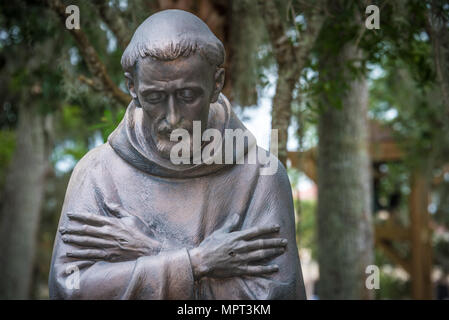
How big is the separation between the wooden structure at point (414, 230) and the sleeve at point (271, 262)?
20.3ft

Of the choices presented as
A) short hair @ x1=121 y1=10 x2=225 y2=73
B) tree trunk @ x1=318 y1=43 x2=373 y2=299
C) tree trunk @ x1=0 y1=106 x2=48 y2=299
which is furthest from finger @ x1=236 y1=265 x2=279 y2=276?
tree trunk @ x1=0 y1=106 x2=48 y2=299

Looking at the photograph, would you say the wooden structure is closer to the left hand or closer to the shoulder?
the shoulder

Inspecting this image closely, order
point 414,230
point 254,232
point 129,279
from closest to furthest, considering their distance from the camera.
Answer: point 129,279, point 254,232, point 414,230

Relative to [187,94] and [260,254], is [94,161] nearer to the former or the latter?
[187,94]

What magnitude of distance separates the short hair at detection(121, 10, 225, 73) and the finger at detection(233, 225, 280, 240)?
0.67 metres

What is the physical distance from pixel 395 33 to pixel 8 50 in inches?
213

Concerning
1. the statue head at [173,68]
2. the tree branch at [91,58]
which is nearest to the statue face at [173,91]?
the statue head at [173,68]

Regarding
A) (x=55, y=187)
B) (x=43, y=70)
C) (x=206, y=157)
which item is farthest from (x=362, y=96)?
(x=55, y=187)

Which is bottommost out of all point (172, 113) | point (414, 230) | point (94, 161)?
point (414, 230)

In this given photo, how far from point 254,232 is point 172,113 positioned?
0.57 meters

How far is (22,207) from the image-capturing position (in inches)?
312

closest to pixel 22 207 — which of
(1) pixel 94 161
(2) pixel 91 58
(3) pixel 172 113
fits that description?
(2) pixel 91 58

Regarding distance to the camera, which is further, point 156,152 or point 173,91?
point 156,152

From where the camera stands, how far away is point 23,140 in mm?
7703
